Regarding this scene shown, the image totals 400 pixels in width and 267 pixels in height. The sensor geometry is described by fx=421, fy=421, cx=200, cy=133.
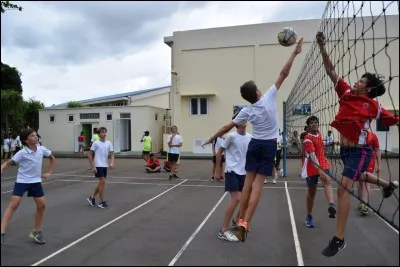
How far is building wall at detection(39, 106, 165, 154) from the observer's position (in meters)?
26.4

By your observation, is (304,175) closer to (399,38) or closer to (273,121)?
(273,121)

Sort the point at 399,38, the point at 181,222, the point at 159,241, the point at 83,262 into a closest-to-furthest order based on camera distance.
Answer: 1. the point at 399,38
2. the point at 83,262
3. the point at 159,241
4. the point at 181,222

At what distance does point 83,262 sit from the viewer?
4676 mm

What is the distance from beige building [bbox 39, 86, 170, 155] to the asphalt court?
16.9 meters

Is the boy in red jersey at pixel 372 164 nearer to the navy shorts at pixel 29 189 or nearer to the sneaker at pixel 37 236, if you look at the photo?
the sneaker at pixel 37 236

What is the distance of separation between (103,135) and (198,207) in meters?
2.39

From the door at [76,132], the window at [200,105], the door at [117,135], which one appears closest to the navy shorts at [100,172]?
the window at [200,105]

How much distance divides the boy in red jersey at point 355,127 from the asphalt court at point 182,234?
310mm

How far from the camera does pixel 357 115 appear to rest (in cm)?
365

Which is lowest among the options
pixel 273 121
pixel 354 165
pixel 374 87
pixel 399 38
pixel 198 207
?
pixel 198 207


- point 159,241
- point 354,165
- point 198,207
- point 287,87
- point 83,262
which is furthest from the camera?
point 287,87

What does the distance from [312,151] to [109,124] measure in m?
22.1

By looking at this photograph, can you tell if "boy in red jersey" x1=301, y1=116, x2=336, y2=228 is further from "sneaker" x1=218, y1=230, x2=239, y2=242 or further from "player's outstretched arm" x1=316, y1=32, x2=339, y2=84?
"player's outstretched arm" x1=316, y1=32, x2=339, y2=84

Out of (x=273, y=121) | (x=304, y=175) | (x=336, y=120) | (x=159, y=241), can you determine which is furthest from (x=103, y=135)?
(x=336, y=120)
